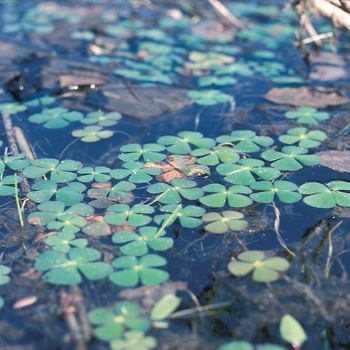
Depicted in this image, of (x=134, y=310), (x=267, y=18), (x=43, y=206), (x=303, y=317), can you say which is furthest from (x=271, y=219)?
(x=267, y=18)

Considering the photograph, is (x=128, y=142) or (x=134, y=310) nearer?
(x=134, y=310)

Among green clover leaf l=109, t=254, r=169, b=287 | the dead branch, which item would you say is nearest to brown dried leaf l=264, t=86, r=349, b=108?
the dead branch

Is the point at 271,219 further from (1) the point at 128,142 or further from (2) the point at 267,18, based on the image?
(2) the point at 267,18

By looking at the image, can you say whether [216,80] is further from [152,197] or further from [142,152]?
[152,197]

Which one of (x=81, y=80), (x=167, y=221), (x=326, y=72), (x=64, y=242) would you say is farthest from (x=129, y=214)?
(x=326, y=72)

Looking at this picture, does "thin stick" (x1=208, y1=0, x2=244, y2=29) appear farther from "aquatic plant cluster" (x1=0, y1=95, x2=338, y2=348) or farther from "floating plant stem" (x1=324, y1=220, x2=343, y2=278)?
"floating plant stem" (x1=324, y1=220, x2=343, y2=278)

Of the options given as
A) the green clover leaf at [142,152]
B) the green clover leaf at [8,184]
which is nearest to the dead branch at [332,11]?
the green clover leaf at [142,152]

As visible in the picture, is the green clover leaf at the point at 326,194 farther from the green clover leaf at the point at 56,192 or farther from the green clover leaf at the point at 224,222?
the green clover leaf at the point at 56,192

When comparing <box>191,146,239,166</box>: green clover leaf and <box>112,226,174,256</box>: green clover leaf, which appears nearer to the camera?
<box>112,226,174,256</box>: green clover leaf
